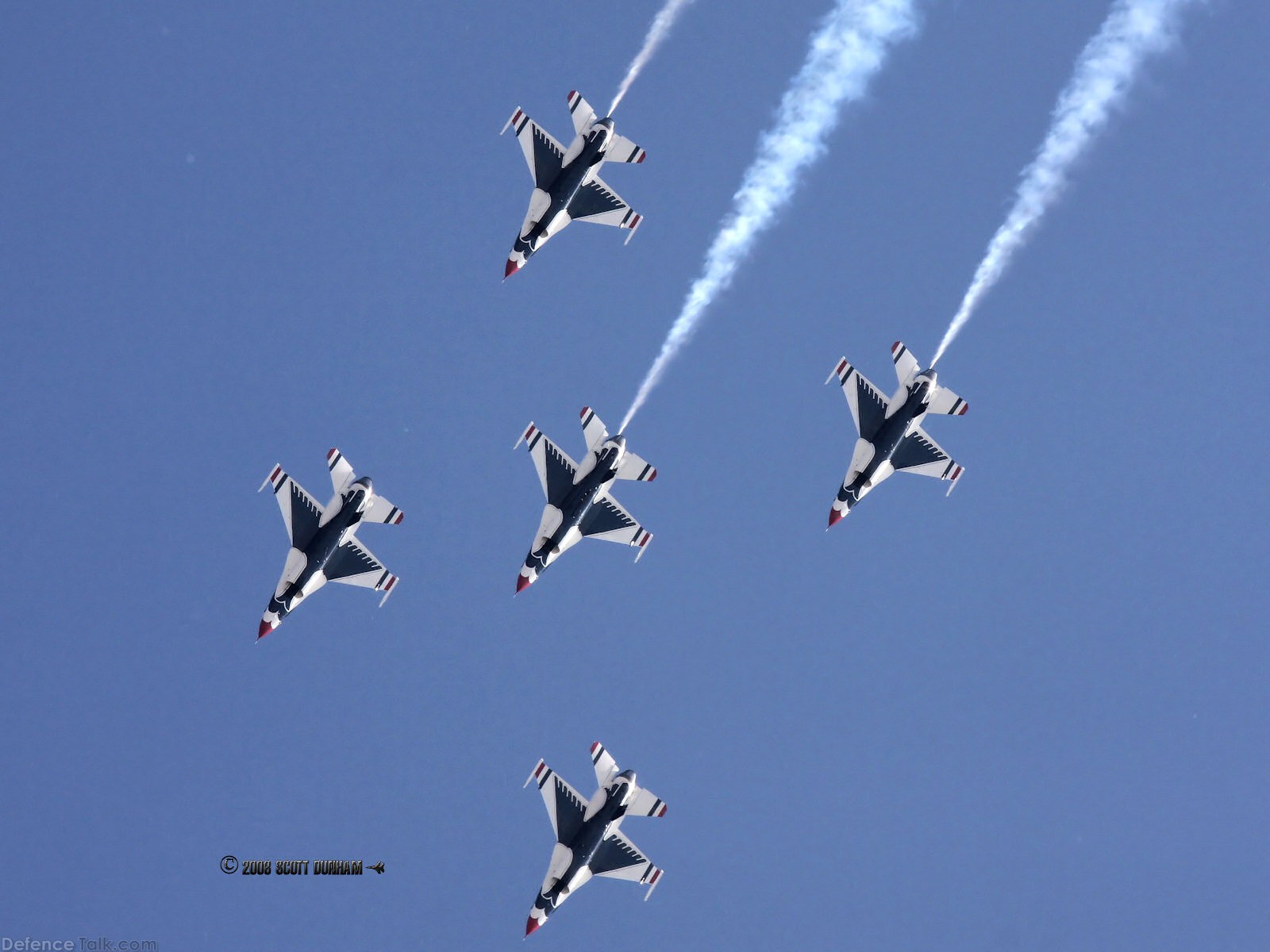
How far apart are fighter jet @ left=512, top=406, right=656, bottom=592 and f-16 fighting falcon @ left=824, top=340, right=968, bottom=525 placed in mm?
7090

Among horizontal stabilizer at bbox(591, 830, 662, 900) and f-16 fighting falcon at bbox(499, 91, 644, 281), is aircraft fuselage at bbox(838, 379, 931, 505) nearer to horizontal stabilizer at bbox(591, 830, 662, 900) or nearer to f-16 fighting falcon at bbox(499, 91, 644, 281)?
f-16 fighting falcon at bbox(499, 91, 644, 281)

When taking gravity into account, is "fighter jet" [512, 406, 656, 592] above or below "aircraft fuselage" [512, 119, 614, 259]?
below

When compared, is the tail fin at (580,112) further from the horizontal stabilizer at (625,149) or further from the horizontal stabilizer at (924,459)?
the horizontal stabilizer at (924,459)

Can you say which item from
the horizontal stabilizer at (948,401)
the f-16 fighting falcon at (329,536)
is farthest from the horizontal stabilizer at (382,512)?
the horizontal stabilizer at (948,401)

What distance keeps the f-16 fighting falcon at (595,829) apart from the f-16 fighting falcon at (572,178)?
16.6 meters

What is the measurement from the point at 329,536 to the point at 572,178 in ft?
45.0

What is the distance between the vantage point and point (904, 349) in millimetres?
58469

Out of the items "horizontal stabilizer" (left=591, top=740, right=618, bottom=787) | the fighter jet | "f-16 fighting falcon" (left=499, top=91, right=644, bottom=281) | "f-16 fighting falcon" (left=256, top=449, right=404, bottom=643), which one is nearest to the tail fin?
"f-16 fighting falcon" (left=499, top=91, right=644, bottom=281)

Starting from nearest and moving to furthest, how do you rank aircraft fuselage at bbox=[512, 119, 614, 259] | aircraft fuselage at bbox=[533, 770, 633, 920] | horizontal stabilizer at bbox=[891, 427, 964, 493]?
aircraft fuselage at bbox=[512, 119, 614, 259] → aircraft fuselage at bbox=[533, 770, 633, 920] → horizontal stabilizer at bbox=[891, 427, 964, 493]

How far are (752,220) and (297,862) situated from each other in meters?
25.3

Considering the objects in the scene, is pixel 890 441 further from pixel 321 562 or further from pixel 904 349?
pixel 321 562

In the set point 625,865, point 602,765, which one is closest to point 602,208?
point 602,765

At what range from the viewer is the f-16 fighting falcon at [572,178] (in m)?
57.2

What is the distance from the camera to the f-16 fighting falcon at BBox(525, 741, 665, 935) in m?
57.5
